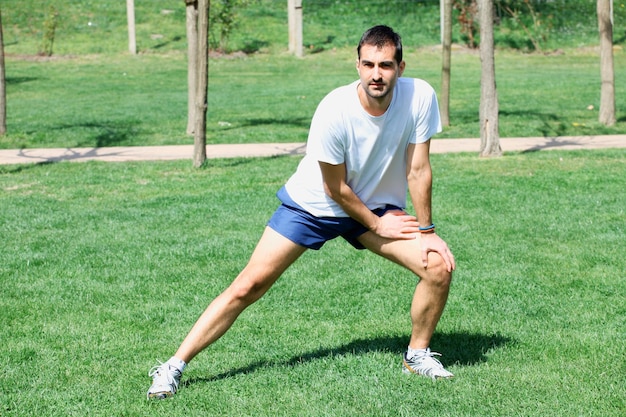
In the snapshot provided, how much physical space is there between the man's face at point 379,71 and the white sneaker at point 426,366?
1414 mm

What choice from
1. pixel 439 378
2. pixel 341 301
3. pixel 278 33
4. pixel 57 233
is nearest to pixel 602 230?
pixel 341 301

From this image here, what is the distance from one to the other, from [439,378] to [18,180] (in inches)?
309

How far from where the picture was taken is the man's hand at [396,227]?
4.41m

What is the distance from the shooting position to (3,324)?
18.4 ft

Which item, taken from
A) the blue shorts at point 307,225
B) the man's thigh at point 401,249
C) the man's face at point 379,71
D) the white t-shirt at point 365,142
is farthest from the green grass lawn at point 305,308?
the man's face at point 379,71

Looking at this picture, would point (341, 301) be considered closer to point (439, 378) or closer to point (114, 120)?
point (439, 378)

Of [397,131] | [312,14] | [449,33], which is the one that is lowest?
[397,131]

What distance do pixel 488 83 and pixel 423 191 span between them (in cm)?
781

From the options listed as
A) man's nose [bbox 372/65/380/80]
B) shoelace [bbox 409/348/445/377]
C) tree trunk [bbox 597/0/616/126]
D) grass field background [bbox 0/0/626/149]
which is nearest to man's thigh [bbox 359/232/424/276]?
shoelace [bbox 409/348/445/377]

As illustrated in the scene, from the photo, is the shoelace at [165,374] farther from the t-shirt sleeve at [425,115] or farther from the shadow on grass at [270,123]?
the shadow on grass at [270,123]

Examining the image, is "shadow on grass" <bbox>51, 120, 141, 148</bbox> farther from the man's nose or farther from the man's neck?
the man's nose

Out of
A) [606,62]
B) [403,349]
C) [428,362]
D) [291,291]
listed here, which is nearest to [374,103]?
[428,362]

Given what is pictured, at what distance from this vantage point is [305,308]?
19.5 feet

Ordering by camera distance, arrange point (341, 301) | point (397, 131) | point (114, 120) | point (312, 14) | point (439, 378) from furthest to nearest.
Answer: point (312, 14)
point (114, 120)
point (341, 301)
point (439, 378)
point (397, 131)
